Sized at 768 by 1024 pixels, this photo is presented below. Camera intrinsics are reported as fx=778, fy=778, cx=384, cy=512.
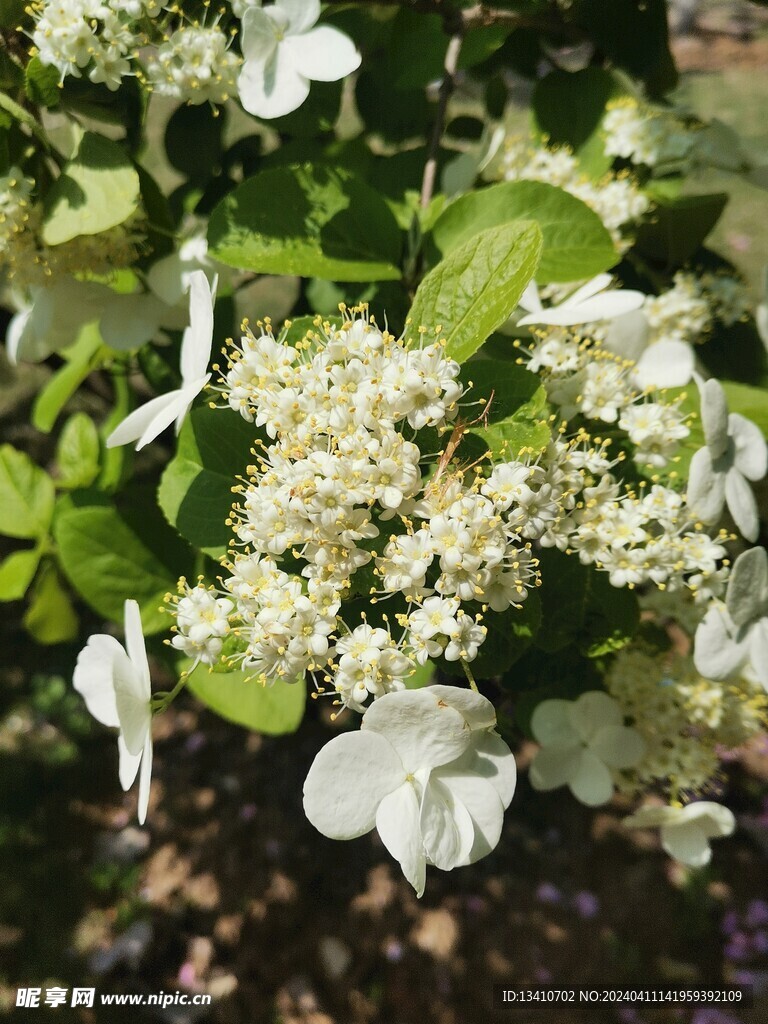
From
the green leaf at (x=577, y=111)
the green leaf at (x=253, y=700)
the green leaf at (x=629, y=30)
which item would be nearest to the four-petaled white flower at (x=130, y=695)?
the green leaf at (x=253, y=700)

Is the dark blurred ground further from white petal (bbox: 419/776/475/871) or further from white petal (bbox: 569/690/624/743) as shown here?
white petal (bbox: 419/776/475/871)

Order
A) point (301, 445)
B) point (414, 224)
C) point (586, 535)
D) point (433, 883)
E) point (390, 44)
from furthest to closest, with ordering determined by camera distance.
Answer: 1. point (433, 883)
2. point (390, 44)
3. point (414, 224)
4. point (586, 535)
5. point (301, 445)

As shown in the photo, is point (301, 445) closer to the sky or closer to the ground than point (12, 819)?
closer to the sky

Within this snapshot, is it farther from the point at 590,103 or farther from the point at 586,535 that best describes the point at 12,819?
the point at 590,103

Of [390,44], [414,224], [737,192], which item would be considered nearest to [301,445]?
[414,224]

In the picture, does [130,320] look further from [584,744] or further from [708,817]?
[708,817]

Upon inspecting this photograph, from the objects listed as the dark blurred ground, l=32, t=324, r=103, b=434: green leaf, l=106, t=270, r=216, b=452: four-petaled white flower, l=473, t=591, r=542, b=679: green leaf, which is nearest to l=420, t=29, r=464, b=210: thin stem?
l=106, t=270, r=216, b=452: four-petaled white flower
